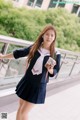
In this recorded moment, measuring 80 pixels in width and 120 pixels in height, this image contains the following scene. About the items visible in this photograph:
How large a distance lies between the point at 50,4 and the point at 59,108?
41.3 meters

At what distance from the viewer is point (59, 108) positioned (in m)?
5.25

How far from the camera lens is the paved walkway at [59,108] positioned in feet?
14.6

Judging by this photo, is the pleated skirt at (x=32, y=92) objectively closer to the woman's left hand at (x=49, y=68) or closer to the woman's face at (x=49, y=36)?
the woman's left hand at (x=49, y=68)

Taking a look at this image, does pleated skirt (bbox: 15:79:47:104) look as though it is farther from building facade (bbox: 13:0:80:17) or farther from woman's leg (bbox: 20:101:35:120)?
building facade (bbox: 13:0:80:17)

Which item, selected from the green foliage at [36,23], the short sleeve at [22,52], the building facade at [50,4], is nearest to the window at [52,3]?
the building facade at [50,4]

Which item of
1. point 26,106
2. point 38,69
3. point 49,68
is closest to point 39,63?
point 38,69

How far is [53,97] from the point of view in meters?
5.78

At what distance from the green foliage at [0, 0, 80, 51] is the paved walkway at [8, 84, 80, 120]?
22856 millimetres

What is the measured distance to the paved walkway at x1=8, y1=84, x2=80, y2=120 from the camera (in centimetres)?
445

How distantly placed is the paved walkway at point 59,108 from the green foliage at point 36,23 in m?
22.9

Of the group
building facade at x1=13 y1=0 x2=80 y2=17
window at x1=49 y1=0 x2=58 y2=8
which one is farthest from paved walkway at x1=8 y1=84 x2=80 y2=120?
window at x1=49 y1=0 x2=58 y2=8

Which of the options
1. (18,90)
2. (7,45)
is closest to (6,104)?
(7,45)

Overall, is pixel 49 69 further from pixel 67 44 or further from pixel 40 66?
pixel 67 44

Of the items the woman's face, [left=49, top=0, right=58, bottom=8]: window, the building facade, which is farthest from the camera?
[left=49, top=0, right=58, bottom=8]: window
